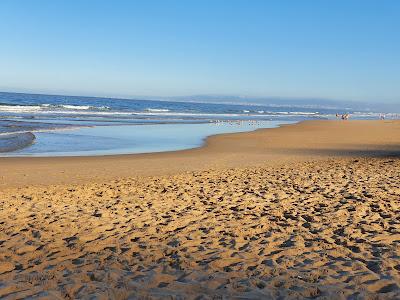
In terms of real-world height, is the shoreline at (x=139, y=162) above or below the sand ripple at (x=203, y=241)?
below

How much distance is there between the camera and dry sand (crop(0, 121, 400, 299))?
15.2 feet

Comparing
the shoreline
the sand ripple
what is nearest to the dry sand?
the sand ripple

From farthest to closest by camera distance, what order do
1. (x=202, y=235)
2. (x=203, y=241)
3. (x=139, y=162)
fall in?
(x=139, y=162) < (x=202, y=235) < (x=203, y=241)

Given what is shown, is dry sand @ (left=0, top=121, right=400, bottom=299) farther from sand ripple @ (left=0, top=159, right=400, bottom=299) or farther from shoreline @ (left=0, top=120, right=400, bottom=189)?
shoreline @ (left=0, top=120, right=400, bottom=189)

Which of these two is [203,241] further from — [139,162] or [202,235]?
[139,162]

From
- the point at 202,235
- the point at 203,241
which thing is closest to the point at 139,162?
the point at 202,235

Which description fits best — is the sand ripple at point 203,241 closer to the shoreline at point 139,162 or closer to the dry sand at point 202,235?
the dry sand at point 202,235

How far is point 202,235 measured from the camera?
6.39 metres

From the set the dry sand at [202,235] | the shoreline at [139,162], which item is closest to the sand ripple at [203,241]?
the dry sand at [202,235]

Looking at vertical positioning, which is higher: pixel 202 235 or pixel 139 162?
pixel 202 235

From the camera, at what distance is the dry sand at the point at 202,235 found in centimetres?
464

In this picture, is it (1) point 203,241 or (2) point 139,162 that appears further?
(2) point 139,162

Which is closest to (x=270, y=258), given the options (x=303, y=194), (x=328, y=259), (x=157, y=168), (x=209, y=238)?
(x=328, y=259)

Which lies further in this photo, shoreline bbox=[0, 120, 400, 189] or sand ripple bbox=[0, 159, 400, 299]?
shoreline bbox=[0, 120, 400, 189]
